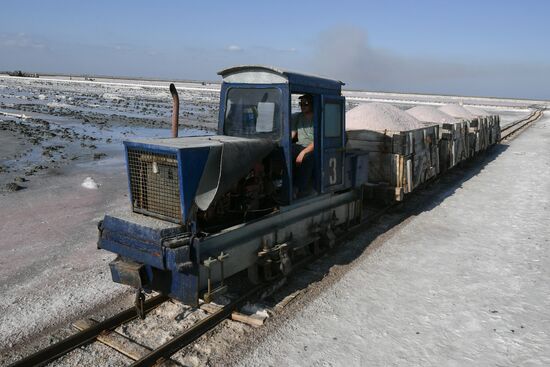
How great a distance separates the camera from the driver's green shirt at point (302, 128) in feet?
23.1

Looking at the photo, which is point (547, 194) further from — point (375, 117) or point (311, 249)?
point (311, 249)

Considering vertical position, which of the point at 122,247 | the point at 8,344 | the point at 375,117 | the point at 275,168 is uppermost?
the point at 375,117

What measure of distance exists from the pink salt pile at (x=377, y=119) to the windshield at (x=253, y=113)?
16.3 feet

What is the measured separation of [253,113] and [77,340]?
12.4 feet

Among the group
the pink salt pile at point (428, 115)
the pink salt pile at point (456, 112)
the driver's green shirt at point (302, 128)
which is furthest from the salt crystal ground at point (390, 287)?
the pink salt pile at point (456, 112)

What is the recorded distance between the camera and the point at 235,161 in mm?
5504

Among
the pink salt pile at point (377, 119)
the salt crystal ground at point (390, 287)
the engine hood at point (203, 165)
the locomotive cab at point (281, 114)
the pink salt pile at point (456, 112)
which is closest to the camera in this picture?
the engine hood at point (203, 165)

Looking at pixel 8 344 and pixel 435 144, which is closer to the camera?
pixel 8 344

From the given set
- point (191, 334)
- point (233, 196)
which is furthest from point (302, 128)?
point (191, 334)

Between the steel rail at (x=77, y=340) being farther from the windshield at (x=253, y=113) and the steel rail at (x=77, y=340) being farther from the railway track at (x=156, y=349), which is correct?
the windshield at (x=253, y=113)

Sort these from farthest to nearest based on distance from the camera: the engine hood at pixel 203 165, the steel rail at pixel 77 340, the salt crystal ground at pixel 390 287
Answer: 1. the salt crystal ground at pixel 390 287
2. the engine hood at pixel 203 165
3. the steel rail at pixel 77 340

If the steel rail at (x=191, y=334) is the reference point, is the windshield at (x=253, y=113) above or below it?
above

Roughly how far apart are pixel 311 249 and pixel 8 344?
15.2ft

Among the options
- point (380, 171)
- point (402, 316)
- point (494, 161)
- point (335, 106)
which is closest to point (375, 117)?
point (380, 171)
